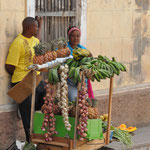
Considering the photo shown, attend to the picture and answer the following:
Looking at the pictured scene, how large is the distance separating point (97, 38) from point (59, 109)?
3.10 m

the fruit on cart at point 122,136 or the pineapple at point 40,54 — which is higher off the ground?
the pineapple at point 40,54

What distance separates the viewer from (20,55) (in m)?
6.69

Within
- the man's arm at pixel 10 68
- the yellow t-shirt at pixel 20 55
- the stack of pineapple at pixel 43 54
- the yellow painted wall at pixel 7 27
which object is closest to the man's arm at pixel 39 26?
the yellow painted wall at pixel 7 27

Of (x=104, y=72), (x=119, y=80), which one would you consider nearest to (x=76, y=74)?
(x=104, y=72)

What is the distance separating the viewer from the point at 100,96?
8.43 meters

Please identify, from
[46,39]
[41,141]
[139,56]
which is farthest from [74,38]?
[139,56]

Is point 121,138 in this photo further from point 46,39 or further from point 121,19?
point 121,19

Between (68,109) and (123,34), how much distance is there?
373 cm

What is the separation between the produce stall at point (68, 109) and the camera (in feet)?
17.3

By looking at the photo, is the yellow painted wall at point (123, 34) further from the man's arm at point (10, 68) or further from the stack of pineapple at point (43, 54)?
the stack of pineapple at point (43, 54)

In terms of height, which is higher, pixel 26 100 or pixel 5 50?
pixel 5 50

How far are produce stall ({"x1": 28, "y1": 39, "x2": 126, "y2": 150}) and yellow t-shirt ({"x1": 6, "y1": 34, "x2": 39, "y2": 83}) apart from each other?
1.13 metres

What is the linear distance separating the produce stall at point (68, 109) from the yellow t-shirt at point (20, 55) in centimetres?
113

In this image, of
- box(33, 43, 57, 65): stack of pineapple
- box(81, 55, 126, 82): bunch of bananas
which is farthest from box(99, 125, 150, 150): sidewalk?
box(33, 43, 57, 65): stack of pineapple
